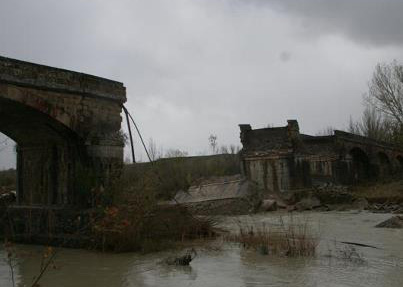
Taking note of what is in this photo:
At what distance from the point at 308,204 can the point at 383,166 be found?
13.2m

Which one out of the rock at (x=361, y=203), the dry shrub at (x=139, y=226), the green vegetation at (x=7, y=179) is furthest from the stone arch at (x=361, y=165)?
the dry shrub at (x=139, y=226)

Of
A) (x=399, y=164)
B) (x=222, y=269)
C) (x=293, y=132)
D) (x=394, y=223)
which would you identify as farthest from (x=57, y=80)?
(x=399, y=164)

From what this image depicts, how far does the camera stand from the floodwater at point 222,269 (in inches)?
259

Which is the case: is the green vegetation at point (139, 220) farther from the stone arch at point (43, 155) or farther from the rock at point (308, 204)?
the rock at point (308, 204)

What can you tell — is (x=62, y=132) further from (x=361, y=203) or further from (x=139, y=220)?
(x=361, y=203)

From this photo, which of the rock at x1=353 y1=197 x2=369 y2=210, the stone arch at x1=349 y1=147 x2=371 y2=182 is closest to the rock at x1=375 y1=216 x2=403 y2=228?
the rock at x1=353 y1=197 x2=369 y2=210

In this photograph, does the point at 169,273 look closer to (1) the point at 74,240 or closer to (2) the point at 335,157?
(1) the point at 74,240

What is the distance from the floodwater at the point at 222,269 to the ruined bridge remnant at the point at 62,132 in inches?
89.2

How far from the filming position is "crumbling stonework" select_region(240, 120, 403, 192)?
22.7 metres

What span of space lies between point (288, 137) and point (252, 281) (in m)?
16.8

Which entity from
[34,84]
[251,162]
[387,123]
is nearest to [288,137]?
[251,162]

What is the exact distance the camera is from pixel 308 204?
2005 cm

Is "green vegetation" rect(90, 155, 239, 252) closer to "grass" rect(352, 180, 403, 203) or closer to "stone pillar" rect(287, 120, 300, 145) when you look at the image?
"stone pillar" rect(287, 120, 300, 145)

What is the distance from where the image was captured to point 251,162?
23.3 meters
